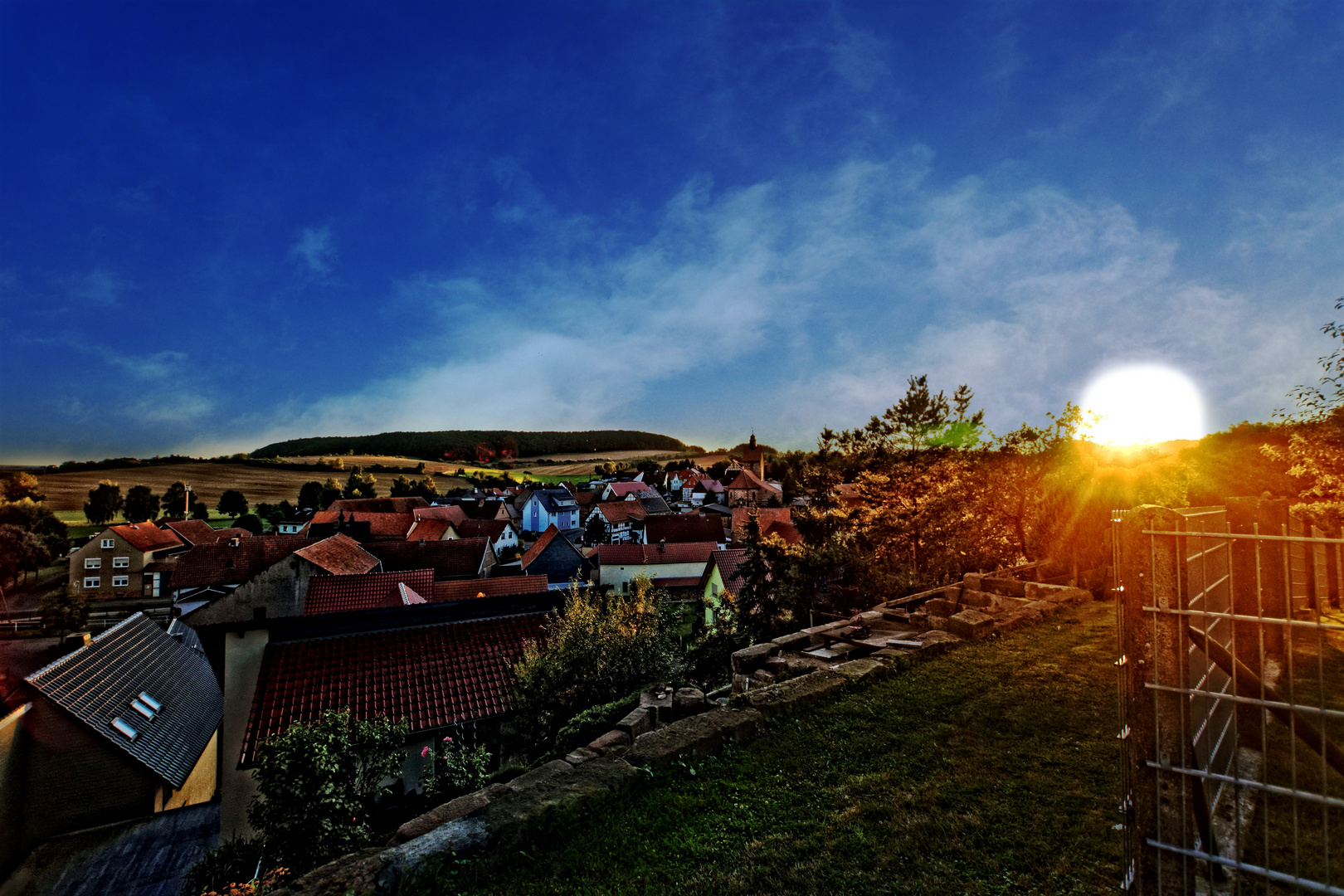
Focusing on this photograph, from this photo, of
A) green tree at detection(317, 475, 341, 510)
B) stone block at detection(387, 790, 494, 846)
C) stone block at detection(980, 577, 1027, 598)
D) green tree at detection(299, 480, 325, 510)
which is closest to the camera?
stone block at detection(387, 790, 494, 846)

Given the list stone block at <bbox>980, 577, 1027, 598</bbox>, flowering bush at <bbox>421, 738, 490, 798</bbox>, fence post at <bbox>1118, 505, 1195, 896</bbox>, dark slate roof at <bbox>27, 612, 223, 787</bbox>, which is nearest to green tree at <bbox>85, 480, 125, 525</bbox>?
dark slate roof at <bbox>27, 612, 223, 787</bbox>

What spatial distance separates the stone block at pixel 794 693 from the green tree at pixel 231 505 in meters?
113

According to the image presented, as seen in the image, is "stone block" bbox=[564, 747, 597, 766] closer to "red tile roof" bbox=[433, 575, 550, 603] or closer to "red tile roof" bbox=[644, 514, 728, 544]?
"red tile roof" bbox=[433, 575, 550, 603]

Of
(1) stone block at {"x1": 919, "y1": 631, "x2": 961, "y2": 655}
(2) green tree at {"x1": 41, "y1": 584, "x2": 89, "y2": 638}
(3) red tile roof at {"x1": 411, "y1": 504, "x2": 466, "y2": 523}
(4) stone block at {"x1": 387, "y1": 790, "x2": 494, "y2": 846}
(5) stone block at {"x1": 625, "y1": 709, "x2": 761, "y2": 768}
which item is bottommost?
(2) green tree at {"x1": 41, "y1": 584, "x2": 89, "y2": 638}

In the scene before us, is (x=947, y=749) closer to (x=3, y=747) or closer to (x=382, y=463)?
(x=3, y=747)

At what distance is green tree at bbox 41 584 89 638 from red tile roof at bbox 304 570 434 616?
26905 millimetres

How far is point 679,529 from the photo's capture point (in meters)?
57.1

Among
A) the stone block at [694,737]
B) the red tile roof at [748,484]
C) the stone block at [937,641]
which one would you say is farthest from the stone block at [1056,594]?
the red tile roof at [748,484]

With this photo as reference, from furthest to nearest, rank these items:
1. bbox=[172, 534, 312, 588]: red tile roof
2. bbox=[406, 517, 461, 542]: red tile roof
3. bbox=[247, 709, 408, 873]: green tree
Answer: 1. bbox=[406, 517, 461, 542]: red tile roof
2. bbox=[172, 534, 312, 588]: red tile roof
3. bbox=[247, 709, 408, 873]: green tree

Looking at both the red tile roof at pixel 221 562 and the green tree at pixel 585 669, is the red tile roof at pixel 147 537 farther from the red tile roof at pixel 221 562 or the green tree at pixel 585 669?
the green tree at pixel 585 669

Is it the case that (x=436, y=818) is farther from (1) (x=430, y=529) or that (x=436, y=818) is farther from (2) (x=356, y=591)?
(1) (x=430, y=529)

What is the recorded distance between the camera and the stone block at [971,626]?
32.0 feet

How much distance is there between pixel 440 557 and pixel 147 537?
119 feet

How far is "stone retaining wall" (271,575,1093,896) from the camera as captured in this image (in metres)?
4.45
